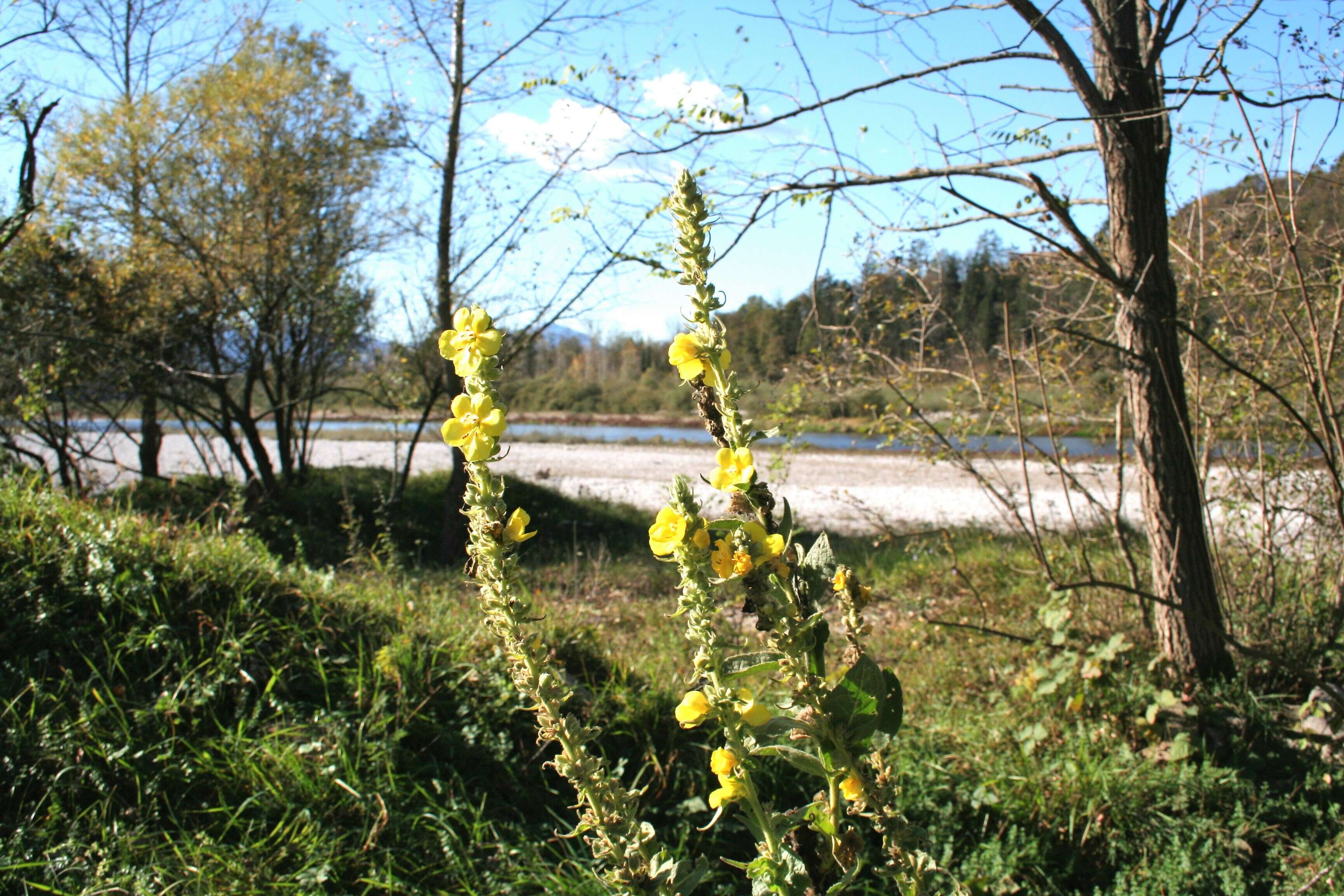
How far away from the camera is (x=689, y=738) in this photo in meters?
3.20

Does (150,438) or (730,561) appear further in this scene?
(150,438)

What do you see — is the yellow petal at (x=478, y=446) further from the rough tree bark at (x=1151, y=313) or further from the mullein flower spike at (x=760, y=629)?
the rough tree bark at (x=1151, y=313)

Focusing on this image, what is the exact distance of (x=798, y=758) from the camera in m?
1.00

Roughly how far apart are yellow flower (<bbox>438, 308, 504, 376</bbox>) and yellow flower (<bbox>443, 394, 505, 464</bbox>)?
0.15 ft

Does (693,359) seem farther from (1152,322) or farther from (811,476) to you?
(811,476)

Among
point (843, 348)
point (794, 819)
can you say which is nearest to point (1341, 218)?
point (843, 348)

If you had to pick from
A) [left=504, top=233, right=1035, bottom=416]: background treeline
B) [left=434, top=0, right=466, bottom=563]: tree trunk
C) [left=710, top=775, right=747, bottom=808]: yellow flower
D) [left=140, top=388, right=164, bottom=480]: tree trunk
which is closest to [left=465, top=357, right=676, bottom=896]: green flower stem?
[left=710, top=775, right=747, bottom=808]: yellow flower

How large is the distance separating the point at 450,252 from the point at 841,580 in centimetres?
790

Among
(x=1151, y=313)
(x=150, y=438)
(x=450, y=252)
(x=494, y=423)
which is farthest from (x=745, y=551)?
(x=150, y=438)

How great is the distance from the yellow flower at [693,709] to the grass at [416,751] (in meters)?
1.53

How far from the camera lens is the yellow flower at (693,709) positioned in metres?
0.97

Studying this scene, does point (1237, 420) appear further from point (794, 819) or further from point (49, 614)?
point (49, 614)

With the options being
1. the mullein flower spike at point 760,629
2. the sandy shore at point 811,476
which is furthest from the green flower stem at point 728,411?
the sandy shore at point 811,476

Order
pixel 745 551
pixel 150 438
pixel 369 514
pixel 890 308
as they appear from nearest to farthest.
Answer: pixel 745 551
pixel 890 308
pixel 369 514
pixel 150 438
